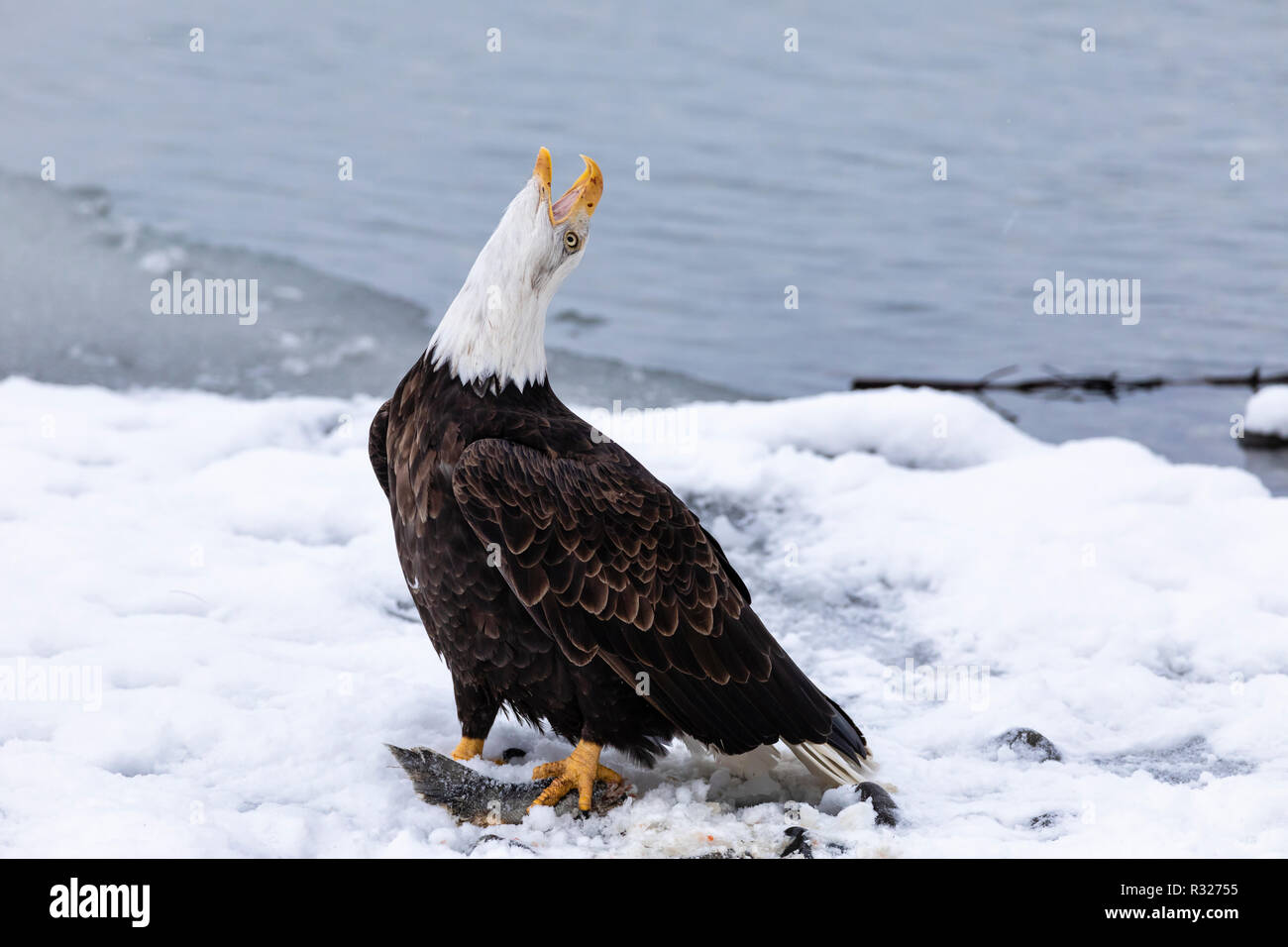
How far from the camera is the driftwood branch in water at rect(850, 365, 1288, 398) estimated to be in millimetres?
7738

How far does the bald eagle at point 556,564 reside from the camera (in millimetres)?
3518

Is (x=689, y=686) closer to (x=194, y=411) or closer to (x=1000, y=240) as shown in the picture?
(x=194, y=411)

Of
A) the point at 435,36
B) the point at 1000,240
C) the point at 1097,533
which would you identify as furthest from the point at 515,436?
the point at 435,36

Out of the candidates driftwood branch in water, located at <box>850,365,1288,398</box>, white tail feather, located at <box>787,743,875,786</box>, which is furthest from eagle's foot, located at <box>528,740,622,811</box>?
driftwood branch in water, located at <box>850,365,1288,398</box>

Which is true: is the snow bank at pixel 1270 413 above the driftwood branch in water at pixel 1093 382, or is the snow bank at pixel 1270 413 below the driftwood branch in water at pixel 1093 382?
below

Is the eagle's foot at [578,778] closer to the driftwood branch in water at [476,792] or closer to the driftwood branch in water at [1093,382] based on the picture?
the driftwood branch in water at [476,792]

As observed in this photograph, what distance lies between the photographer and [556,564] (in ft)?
11.5

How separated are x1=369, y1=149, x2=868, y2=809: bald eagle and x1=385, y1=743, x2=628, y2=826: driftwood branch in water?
0.14 feet

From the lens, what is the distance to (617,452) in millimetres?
3709

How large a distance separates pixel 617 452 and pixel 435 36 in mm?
11647

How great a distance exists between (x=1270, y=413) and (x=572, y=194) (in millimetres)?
4973

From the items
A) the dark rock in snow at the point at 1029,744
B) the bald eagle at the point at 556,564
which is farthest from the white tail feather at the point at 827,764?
the dark rock in snow at the point at 1029,744

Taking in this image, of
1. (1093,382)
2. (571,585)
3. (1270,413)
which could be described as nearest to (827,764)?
(571,585)

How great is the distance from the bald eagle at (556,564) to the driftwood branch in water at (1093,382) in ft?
13.9
